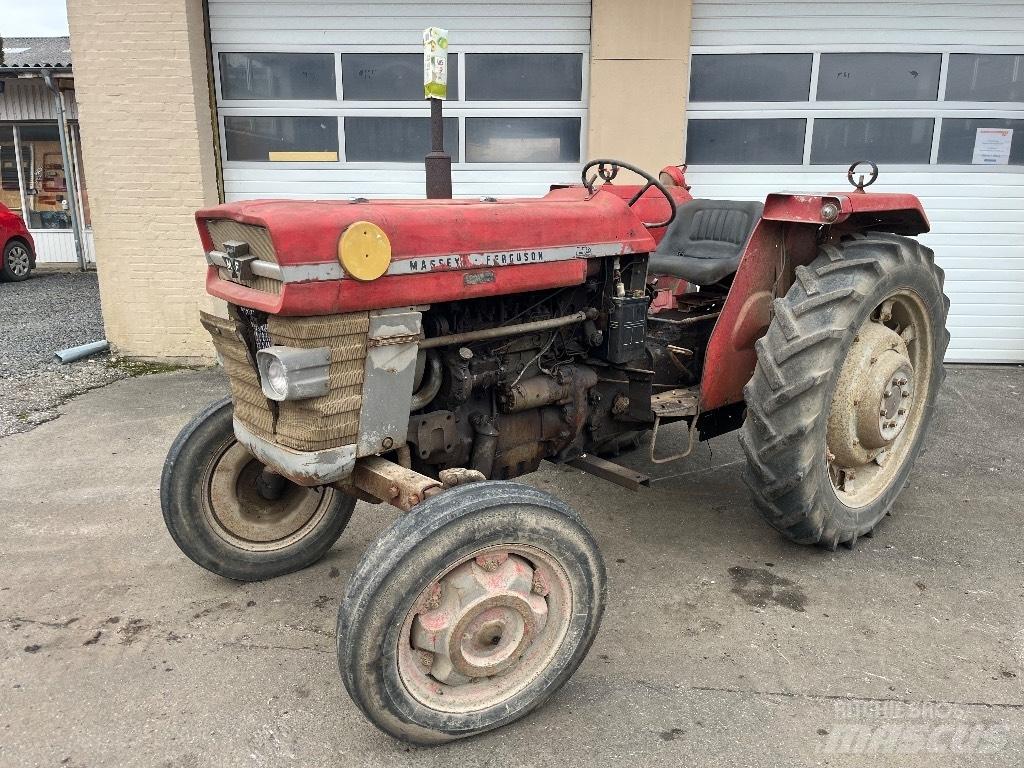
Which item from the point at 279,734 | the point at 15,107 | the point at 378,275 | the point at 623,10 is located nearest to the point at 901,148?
the point at 623,10

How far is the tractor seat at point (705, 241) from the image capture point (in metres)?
3.71

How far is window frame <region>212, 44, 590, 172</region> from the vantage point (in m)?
6.37

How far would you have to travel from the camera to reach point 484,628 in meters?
2.16

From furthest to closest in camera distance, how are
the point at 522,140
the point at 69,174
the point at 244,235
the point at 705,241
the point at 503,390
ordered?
the point at 69,174, the point at 522,140, the point at 705,241, the point at 503,390, the point at 244,235

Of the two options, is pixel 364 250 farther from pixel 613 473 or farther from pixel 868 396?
pixel 868 396

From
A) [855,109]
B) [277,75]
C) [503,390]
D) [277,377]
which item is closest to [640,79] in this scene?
[855,109]

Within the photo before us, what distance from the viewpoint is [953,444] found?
15.5 feet

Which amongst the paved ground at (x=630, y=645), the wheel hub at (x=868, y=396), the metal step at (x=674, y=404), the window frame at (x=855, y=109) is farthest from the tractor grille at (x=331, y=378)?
the window frame at (x=855, y=109)

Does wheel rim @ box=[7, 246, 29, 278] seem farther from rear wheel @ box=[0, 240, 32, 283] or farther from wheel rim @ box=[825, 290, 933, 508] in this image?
wheel rim @ box=[825, 290, 933, 508]

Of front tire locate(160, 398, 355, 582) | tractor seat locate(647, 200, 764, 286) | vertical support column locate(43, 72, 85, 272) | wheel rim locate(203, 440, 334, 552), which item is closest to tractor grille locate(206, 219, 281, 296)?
front tire locate(160, 398, 355, 582)

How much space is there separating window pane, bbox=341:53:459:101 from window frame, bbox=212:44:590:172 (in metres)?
0.03

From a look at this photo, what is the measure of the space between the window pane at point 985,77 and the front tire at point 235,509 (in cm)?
604

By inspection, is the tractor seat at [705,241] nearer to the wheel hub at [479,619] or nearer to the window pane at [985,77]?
the wheel hub at [479,619]

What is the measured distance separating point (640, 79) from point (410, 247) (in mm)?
4477
